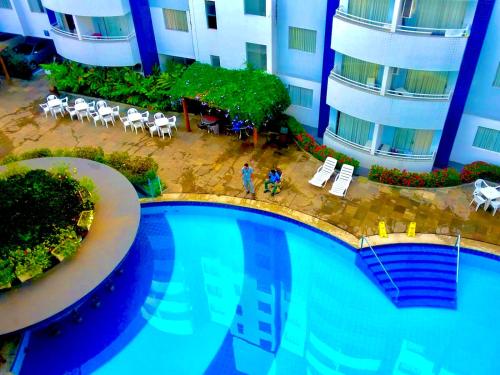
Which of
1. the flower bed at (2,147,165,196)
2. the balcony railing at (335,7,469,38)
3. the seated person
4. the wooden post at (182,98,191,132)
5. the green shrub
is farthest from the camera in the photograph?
the wooden post at (182,98,191,132)

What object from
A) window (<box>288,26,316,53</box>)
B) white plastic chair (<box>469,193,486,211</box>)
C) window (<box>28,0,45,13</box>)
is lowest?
white plastic chair (<box>469,193,486,211</box>)

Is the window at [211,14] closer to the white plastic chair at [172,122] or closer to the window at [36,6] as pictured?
the white plastic chair at [172,122]

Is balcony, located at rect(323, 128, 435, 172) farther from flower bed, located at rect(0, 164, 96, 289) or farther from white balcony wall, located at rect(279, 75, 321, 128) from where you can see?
flower bed, located at rect(0, 164, 96, 289)

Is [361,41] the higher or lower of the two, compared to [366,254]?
higher

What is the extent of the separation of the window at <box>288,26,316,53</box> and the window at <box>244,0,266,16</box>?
67.1 inches

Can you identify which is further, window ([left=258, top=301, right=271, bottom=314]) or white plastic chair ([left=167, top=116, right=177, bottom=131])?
white plastic chair ([left=167, top=116, right=177, bottom=131])

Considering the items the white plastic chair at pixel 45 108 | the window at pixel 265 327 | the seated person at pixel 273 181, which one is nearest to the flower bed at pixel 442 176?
the seated person at pixel 273 181

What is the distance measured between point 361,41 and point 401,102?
3.30m

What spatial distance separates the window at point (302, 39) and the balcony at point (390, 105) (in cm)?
243

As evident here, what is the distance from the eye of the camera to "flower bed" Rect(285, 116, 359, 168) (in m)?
23.0

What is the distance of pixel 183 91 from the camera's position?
81.9 feet

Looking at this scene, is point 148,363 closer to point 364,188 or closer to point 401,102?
point 364,188

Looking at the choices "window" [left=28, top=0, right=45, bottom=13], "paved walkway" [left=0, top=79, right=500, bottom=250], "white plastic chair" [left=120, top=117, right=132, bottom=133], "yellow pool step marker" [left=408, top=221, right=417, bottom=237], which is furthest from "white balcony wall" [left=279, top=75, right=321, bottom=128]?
"window" [left=28, top=0, right=45, bottom=13]

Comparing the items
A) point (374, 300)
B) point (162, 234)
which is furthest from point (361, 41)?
point (162, 234)
